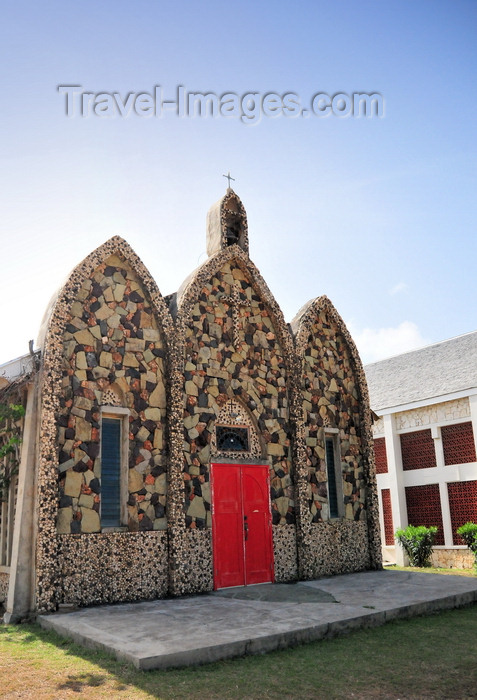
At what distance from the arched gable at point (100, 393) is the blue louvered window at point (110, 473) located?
7 centimetres

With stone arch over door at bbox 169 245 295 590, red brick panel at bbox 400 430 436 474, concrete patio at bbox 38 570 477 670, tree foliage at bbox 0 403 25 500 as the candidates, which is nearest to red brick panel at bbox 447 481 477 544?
red brick panel at bbox 400 430 436 474

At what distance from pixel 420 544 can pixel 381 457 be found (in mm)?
3553

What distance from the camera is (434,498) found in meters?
20.3

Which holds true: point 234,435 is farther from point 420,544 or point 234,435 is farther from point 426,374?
point 426,374

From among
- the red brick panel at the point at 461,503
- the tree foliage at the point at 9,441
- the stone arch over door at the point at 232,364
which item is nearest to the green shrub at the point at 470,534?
the red brick panel at the point at 461,503

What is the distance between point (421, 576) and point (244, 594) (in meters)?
4.48

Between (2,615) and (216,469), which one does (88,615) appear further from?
(216,469)

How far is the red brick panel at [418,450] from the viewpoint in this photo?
67.1 ft

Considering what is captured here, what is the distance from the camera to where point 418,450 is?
68.4 ft

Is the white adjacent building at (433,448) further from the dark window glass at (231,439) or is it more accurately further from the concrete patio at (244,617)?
the dark window glass at (231,439)

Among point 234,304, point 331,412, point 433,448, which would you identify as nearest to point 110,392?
point 234,304

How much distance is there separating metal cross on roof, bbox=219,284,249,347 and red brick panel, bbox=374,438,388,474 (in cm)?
1060

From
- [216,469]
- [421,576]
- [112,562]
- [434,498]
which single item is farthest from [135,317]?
[434,498]

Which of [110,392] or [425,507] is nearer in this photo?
[110,392]
